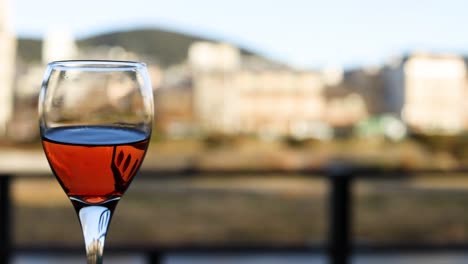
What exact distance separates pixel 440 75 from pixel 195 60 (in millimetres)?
8949

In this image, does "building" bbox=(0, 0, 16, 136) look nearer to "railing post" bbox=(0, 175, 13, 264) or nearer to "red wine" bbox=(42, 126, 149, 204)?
"railing post" bbox=(0, 175, 13, 264)

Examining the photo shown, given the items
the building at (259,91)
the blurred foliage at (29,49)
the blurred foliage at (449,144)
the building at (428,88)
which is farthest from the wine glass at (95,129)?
the building at (428,88)

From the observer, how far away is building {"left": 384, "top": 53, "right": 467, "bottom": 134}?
2275 centimetres

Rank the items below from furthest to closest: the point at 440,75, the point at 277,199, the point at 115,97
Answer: the point at 440,75 → the point at 277,199 → the point at 115,97

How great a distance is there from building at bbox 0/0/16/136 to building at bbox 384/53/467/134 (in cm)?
1261

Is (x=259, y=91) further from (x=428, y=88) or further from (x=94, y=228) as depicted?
(x=94, y=228)

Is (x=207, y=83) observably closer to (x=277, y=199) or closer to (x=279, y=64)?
(x=279, y=64)

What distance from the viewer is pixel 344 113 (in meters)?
22.0

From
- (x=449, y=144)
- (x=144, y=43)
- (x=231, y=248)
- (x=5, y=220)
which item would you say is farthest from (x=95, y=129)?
(x=144, y=43)

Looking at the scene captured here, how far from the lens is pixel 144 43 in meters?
23.7

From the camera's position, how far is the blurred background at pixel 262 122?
6.57 meters

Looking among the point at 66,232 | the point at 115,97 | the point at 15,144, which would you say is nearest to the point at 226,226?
the point at 66,232

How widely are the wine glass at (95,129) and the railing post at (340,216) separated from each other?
1503mm

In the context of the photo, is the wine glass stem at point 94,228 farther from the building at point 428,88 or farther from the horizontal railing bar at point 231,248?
the building at point 428,88
